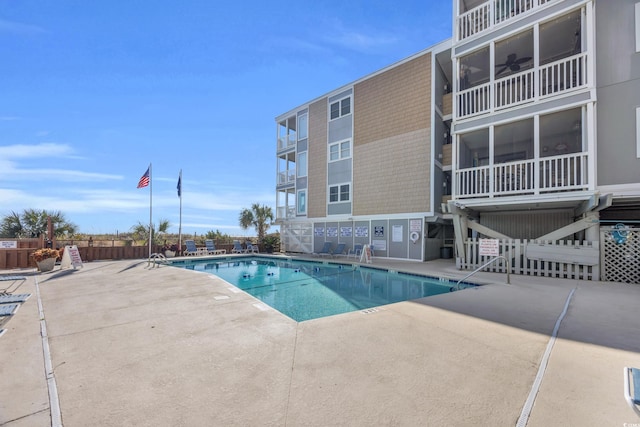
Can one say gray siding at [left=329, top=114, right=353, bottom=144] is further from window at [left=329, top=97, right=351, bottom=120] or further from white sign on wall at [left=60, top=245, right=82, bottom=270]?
white sign on wall at [left=60, top=245, right=82, bottom=270]

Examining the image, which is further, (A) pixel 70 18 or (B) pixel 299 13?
(B) pixel 299 13

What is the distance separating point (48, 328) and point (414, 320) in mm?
5519

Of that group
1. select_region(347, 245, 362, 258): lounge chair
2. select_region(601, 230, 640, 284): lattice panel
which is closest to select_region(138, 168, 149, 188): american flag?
select_region(347, 245, 362, 258): lounge chair

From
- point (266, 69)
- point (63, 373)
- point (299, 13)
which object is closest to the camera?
point (63, 373)

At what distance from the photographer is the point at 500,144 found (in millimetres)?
13023

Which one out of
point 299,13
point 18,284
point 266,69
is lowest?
point 18,284

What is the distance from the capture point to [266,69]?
1241cm

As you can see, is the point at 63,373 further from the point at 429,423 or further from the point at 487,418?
the point at 487,418

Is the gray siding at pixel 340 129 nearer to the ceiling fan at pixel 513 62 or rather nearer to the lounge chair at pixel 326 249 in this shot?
the lounge chair at pixel 326 249

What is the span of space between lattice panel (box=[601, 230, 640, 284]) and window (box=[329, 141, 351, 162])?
1177cm

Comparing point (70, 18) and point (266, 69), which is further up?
point (266, 69)

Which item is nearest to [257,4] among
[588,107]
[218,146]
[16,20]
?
[16,20]

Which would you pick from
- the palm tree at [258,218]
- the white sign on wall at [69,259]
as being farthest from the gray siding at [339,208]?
the white sign on wall at [69,259]

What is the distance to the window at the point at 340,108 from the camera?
1738 cm
